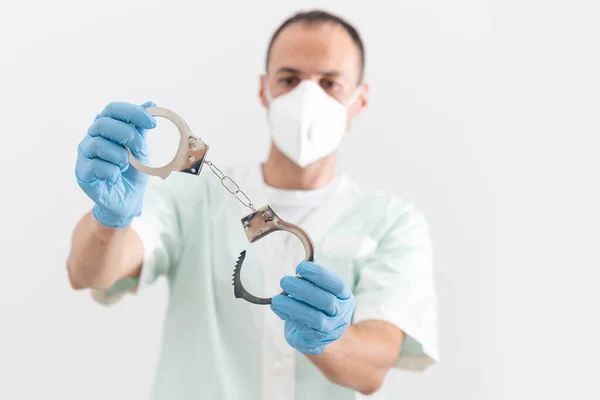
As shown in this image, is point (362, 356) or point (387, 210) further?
point (387, 210)

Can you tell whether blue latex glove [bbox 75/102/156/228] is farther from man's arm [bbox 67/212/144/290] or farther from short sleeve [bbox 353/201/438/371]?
short sleeve [bbox 353/201/438/371]

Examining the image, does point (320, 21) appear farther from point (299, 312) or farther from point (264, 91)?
point (299, 312)

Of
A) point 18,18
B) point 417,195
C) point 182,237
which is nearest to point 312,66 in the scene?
point 182,237

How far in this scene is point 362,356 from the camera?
1.38 metres

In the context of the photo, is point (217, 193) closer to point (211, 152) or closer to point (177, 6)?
point (211, 152)

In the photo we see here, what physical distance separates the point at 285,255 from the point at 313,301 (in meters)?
0.35

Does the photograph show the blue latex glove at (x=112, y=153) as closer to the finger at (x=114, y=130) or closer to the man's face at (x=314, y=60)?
the finger at (x=114, y=130)

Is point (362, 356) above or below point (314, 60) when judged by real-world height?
below

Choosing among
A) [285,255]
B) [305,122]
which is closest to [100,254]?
[285,255]

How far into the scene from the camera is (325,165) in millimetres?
1646

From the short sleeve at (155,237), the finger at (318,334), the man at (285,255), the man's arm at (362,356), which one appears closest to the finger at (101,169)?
the man at (285,255)

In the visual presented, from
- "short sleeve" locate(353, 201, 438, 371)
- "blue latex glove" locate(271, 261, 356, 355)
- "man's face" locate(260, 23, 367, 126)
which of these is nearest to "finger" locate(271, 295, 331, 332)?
"blue latex glove" locate(271, 261, 356, 355)

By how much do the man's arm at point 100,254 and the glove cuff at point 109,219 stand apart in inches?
1.0

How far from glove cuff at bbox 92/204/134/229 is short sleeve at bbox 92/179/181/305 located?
137 mm
